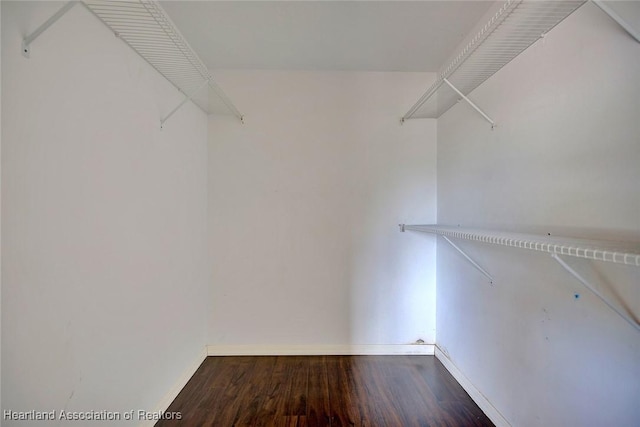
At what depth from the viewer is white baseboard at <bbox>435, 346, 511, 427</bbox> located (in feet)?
4.68

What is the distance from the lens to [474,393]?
5.35 feet

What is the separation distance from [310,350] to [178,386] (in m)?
0.96

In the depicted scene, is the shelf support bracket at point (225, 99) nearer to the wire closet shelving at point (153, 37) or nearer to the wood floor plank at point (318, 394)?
the wire closet shelving at point (153, 37)

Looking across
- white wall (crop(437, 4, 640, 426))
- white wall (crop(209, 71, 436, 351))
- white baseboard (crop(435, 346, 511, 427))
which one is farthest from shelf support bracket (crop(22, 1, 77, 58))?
white baseboard (crop(435, 346, 511, 427))

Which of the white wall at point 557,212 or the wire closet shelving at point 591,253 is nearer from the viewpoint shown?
the wire closet shelving at point 591,253

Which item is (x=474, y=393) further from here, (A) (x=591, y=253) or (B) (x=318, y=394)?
(A) (x=591, y=253)

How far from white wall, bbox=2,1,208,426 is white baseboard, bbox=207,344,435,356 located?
0.52 metres

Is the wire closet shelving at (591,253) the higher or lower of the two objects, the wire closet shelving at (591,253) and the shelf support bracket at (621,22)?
the lower

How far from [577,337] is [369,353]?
1.47 meters

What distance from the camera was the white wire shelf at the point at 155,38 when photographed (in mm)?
1015

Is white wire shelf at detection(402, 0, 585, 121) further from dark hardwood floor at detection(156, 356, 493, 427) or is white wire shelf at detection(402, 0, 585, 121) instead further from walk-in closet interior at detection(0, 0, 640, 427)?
dark hardwood floor at detection(156, 356, 493, 427)

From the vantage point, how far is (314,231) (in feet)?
7.14

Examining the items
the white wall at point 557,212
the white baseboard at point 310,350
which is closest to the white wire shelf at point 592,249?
the white wall at point 557,212

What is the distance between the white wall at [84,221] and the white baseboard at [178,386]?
0.07 meters
